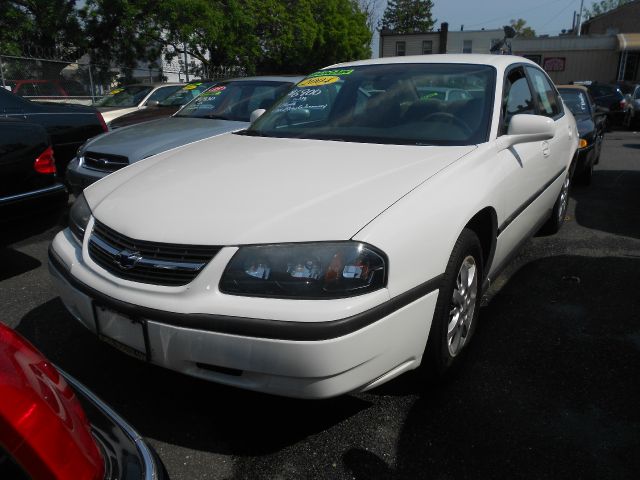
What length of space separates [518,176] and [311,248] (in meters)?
1.65

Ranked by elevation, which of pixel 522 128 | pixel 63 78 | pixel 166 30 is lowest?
pixel 63 78

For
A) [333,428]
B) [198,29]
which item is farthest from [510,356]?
[198,29]

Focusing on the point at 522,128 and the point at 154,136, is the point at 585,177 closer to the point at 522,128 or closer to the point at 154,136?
the point at 522,128

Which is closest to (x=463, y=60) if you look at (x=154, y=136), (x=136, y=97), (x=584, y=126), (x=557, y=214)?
(x=557, y=214)

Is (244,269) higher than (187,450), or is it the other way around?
(244,269)

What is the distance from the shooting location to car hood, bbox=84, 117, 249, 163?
16.0 ft

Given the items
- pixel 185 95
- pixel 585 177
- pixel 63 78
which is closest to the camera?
pixel 585 177

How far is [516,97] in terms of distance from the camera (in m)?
3.48

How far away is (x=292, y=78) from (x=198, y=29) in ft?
41.1

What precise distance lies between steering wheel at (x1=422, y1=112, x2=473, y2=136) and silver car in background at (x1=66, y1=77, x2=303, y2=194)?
6.67ft

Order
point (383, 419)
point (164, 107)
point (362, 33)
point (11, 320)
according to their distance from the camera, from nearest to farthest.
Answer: point (383, 419), point (11, 320), point (164, 107), point (362, 33)

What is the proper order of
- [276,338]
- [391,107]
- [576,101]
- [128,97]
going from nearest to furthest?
[276,338]
[391,107]
[576,101]
[128,97]

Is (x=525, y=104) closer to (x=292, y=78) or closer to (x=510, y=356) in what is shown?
(x=510, y=356)

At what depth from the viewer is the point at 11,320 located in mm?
3205
